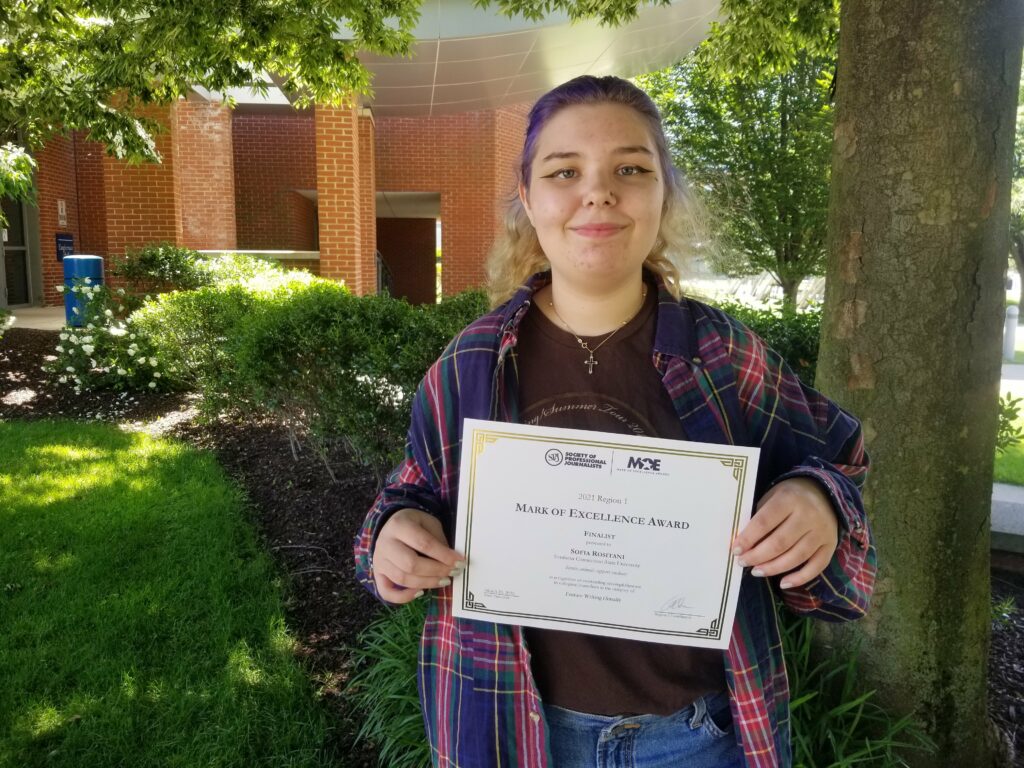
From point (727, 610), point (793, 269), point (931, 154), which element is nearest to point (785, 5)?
point (931, 154)

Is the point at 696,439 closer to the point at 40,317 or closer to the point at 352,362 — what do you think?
the point at 352,362

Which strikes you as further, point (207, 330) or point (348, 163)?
point (348, 163)

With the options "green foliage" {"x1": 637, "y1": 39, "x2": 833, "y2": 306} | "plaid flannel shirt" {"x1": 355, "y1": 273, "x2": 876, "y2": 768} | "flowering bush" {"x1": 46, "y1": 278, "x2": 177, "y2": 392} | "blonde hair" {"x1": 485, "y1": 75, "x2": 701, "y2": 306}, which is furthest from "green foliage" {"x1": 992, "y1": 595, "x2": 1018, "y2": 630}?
"flowering bush" {"x1": 46, "y1": 278, "x2": 177, "y2": 392}

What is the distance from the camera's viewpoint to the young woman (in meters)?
1.31

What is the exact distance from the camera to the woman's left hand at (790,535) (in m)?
1.18

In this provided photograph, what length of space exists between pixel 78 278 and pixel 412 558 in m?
9.66

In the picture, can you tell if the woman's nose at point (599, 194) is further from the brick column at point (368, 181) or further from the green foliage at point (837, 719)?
the brick column at point (368, 181)

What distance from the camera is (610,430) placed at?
136 centimetres

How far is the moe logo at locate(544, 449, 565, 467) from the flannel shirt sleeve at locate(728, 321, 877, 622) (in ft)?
1.21

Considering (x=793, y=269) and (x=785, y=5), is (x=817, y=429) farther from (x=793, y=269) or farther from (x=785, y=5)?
(x=793, y=269)

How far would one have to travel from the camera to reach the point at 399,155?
15805mm

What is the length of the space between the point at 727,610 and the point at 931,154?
5.55ft

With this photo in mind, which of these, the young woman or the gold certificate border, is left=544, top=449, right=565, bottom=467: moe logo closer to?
the gold certificate border

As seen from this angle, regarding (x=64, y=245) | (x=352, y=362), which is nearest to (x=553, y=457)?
(x=352, y=362)
